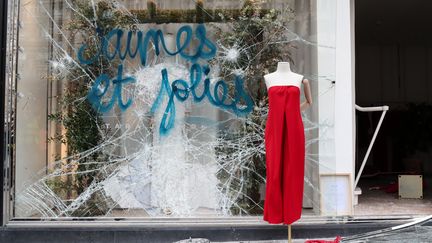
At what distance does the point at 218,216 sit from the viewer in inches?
186

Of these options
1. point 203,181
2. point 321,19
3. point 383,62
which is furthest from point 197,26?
point 383,62

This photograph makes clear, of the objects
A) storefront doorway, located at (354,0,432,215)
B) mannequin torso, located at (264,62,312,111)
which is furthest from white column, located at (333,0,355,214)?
storefront doorway, located at (354,0,432,215)

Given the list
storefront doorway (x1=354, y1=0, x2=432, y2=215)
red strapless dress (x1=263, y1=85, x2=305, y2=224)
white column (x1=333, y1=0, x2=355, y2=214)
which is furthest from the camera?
storefront doorway (x1=354, y1=0, x2=432, y2=215)

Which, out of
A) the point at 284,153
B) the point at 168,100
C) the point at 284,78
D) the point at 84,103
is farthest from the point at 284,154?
the point at 84,103

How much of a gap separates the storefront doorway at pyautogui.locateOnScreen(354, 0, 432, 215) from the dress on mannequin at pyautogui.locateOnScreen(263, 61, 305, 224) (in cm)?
474

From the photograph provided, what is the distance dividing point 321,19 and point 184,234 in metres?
2.62

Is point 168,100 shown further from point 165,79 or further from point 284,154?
point 284,154

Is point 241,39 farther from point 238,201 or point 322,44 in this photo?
point 238,201

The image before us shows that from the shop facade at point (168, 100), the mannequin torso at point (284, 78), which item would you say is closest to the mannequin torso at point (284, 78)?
the mannequin torso at point (284, 78)

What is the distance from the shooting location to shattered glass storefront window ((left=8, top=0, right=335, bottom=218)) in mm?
4805

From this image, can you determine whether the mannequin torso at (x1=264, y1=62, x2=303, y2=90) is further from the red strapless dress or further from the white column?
the white column

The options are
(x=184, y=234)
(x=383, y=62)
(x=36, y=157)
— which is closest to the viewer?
(x=184, y=234)

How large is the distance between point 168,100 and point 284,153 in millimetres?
1496

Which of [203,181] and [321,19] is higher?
[321,19]
